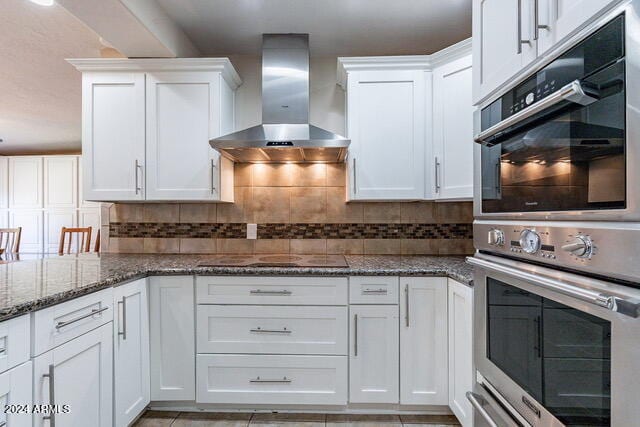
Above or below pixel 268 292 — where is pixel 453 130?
above

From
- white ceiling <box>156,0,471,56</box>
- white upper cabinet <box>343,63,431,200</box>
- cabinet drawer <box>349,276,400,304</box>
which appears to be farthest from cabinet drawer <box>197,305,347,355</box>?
white ceiling <box>156,0,471,56</box>

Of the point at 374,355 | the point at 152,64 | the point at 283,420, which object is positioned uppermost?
the point at 152,64

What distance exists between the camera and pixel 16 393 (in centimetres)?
105

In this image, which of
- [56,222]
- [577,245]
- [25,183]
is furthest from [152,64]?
[25,183]

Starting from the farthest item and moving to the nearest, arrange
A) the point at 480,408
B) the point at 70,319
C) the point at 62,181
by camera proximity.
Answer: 1. the point at 62,181
2. the point at 70,319
3. the point at 480,408

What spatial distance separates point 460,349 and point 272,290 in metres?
1.01

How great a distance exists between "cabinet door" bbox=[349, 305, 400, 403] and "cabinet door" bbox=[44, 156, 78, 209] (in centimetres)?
594

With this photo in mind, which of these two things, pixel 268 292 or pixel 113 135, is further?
pixel 113 135

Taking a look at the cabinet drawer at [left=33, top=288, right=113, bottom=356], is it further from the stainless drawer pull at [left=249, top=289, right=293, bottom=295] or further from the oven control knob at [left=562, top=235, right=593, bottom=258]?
the oven control knob at [left=562, top=235, right=593, bottom=258]

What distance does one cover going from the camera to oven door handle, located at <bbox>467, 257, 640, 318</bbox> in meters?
0.62

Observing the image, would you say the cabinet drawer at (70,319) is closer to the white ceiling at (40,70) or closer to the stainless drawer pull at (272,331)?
the stainless drawer pull at (272,331)

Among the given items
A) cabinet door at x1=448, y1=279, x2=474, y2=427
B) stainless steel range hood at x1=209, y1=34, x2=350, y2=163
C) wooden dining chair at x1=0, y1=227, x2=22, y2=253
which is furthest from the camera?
wooden dining chair at x1=0, y1=227, x2=22, y2=253

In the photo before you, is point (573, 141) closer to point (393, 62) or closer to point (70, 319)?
point (393, 62)

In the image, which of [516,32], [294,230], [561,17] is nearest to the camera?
[561,17]
